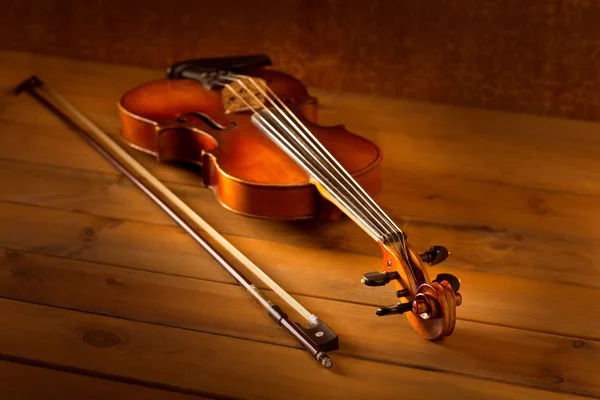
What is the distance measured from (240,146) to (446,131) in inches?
24.2

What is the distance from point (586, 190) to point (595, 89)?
41 cm

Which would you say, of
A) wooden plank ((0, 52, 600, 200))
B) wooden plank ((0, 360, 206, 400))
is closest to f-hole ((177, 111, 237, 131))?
wooden plank ((0, 52, 600, 200))

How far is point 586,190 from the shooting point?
1800 millimetres

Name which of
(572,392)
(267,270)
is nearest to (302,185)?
(267,270)

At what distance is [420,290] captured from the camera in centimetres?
124

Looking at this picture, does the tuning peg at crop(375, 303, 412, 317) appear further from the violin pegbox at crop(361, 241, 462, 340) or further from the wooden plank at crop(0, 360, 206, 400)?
the wooden plank at crop(0, 360, 206, 400)

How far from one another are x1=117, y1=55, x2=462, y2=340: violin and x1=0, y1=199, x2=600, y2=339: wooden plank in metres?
0.07

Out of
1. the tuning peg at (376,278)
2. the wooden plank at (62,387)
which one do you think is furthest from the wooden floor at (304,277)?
the tuning peg at (376,278)

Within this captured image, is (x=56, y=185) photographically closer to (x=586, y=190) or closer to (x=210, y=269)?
(x=210, y=269)

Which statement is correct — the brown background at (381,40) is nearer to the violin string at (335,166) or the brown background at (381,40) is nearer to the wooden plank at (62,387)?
the violin string at (335,166)

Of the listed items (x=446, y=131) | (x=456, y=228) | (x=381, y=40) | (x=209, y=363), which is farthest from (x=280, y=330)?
(x=381, y=40)

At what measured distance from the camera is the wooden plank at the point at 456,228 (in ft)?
5.06

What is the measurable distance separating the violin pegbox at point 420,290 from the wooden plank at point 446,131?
560 mm

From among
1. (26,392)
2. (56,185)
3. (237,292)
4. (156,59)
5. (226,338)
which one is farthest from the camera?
(156,59)
